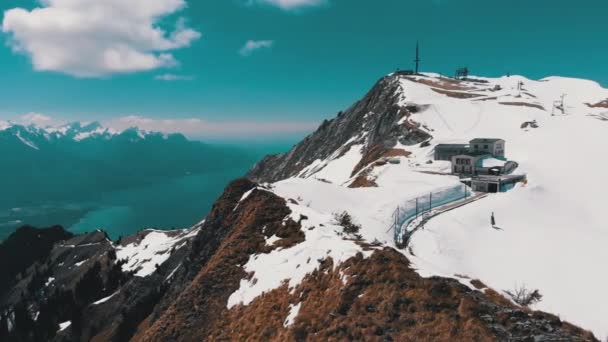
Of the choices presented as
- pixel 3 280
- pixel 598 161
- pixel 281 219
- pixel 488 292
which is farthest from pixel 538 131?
pixel 3 280

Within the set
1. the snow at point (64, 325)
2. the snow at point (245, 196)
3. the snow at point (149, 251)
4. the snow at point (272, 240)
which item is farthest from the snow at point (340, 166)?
the snow at point (64, 325)

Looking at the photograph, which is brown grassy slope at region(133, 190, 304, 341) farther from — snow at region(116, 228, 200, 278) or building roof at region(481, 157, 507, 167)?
building roof at region(481, 157, 507, 167)

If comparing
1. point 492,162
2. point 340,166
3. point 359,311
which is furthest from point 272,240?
point 340,166

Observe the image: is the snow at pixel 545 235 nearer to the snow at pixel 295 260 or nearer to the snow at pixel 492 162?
the snow at pixel 492 162

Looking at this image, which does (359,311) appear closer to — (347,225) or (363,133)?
(347,225)

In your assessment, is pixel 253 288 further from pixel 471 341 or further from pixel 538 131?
pixel 538 131

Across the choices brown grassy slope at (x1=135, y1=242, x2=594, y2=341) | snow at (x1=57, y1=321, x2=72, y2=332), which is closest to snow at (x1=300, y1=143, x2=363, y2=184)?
snow at (x1=57, y1=321, x2=72, y2=332)
